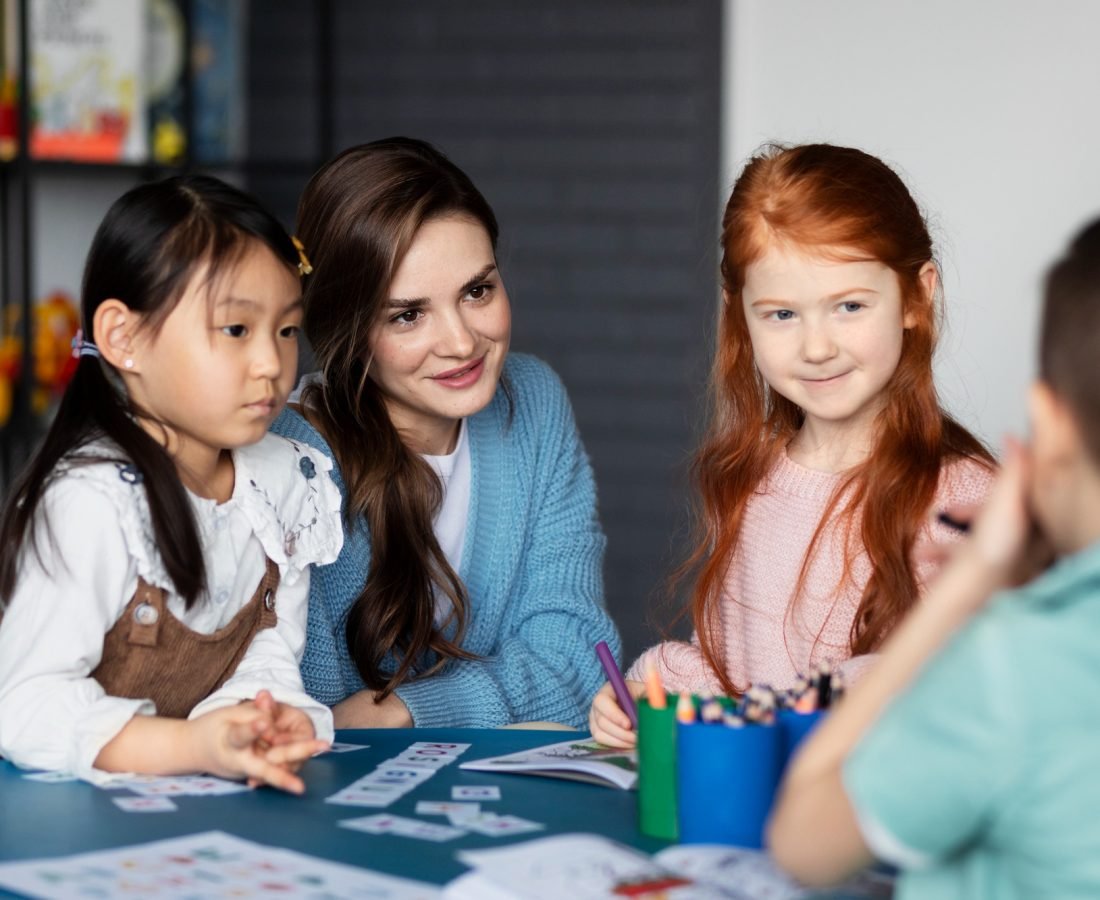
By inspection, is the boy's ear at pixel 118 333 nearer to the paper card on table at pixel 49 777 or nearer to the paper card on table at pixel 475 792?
the paper card on table at pixel 49 777

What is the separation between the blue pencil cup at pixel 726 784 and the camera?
125 centimetres

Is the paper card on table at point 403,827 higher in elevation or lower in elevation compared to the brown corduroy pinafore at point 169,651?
lower

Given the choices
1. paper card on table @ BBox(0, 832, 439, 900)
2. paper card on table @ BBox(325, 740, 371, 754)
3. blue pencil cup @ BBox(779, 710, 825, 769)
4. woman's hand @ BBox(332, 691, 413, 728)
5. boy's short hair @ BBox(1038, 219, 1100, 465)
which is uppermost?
boy's short hair @ BBox(1038, 219, 1100, 465)

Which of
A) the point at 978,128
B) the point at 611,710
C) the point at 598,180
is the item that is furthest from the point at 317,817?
the point at 598,180

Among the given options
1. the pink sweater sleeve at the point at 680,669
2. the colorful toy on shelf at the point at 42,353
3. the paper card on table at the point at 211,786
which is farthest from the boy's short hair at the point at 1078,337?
the colorful toy on shelf at the point at 42,353

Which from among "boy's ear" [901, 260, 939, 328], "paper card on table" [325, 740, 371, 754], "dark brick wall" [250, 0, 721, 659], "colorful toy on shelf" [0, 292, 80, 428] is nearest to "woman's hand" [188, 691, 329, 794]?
"paper card on table" [325, 740, 371, 754]

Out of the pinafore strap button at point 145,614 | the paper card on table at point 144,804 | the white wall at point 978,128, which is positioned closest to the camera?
the paper card on table at point 144,804

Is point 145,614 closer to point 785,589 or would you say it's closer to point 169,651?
point 169,651

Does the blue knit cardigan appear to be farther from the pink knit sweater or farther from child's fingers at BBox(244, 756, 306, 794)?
child's fingers at BBox(244, 756, 306, 794)

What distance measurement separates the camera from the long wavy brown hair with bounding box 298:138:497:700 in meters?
2.09

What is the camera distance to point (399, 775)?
1.48m

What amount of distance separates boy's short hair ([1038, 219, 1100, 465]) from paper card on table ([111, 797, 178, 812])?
86cm

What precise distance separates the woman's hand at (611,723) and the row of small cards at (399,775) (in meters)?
0.14

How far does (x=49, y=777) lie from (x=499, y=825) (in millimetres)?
482
